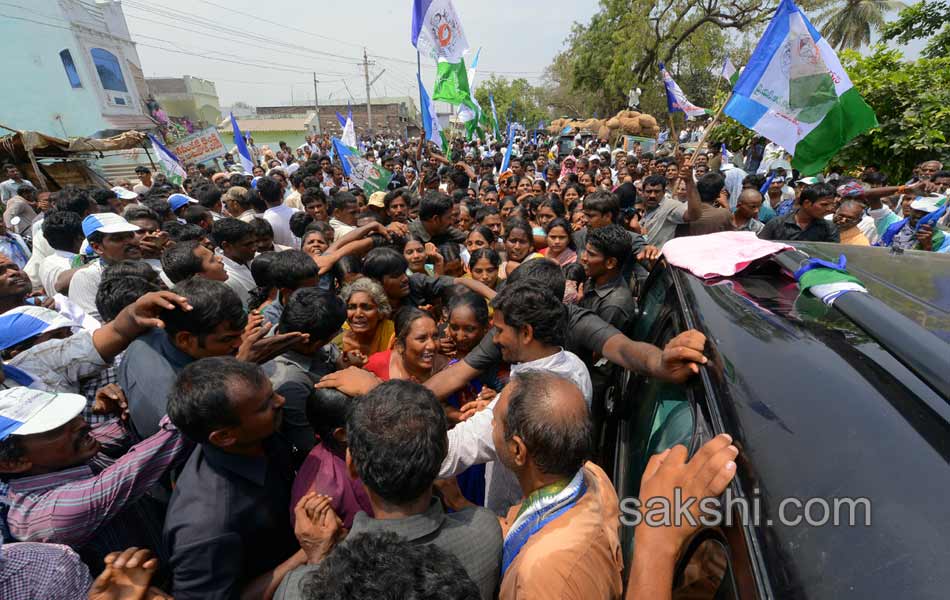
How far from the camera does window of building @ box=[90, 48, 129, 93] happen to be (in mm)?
22422

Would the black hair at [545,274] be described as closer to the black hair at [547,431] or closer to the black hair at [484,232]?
the black hair at [547,431]

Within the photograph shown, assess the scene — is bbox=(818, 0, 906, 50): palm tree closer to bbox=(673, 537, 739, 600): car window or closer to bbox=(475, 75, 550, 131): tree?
bbox=(475, 75, 550, 131): tree

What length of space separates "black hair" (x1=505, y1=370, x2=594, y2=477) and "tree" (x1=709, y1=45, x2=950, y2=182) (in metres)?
9.18

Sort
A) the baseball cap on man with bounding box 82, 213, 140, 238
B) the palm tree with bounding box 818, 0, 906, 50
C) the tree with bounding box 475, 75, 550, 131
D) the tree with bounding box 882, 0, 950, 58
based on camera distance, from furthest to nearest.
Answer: the tree with bounding box 475, 75, 550, 131, the palm tree with bounding box 818, 0, 906, 50, the tree with bounding box 882, 0, 950, 58, the baseball cap on man with bounding box 82, 213, 140, 238

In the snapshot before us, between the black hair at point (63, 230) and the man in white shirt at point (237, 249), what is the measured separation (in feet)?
4.51

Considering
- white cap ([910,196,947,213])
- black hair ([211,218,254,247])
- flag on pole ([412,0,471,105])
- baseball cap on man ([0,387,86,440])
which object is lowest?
white cap ([910,196,947,213])

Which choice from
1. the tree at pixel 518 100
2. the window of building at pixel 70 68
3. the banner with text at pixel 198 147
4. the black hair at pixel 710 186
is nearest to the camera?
the black hair at pixel 710 186

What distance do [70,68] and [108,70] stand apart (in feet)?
8.18

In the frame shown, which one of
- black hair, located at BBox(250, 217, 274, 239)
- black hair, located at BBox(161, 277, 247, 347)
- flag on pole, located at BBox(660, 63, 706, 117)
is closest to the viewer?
black hair, located at BBox(161, 277, 247, 347)

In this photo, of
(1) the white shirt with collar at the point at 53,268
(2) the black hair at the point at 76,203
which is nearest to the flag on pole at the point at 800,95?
(1) the white shirt with collar at the point at 53,268

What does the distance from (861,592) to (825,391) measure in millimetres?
531

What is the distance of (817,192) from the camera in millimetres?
4367

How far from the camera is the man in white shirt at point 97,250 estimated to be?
129 inches

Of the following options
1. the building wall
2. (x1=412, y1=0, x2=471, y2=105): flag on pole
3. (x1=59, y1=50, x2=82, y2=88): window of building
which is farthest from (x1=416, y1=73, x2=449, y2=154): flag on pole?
(x1=59, y1=50, x2=82, y2=88): window of building
